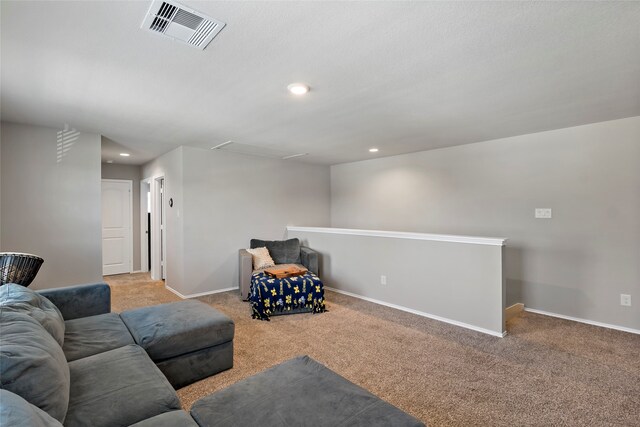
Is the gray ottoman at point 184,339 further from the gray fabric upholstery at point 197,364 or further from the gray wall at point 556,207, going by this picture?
the gray wall at point 556,207

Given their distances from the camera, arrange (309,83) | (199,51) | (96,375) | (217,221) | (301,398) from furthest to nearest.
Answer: (217,221) < (309,83) < (199,51) < (96,375) < (301,398)

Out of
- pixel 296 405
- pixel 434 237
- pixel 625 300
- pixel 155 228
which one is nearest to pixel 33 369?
pixel 296 405

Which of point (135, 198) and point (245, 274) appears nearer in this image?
point (245, 274)

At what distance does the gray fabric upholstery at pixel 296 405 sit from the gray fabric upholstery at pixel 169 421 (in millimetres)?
43

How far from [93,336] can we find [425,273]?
3.40 meters

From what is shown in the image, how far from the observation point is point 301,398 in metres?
1.46

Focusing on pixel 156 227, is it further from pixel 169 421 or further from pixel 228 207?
pixel 169 421

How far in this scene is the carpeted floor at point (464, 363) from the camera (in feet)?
6.84

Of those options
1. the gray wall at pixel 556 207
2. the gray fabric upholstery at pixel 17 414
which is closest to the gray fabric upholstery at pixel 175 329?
the gray fabric upholstery at pixel 17 414

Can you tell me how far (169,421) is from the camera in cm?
130

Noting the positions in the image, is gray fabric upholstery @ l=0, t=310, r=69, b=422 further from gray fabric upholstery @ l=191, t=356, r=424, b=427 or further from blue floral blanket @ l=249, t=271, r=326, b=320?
blue floral blanket @ l=249, t=271, r=326, b=320

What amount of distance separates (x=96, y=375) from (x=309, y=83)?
2.35 m

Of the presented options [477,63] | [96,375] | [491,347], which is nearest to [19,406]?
[96,375]

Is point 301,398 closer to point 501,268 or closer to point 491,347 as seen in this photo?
point 491,347
